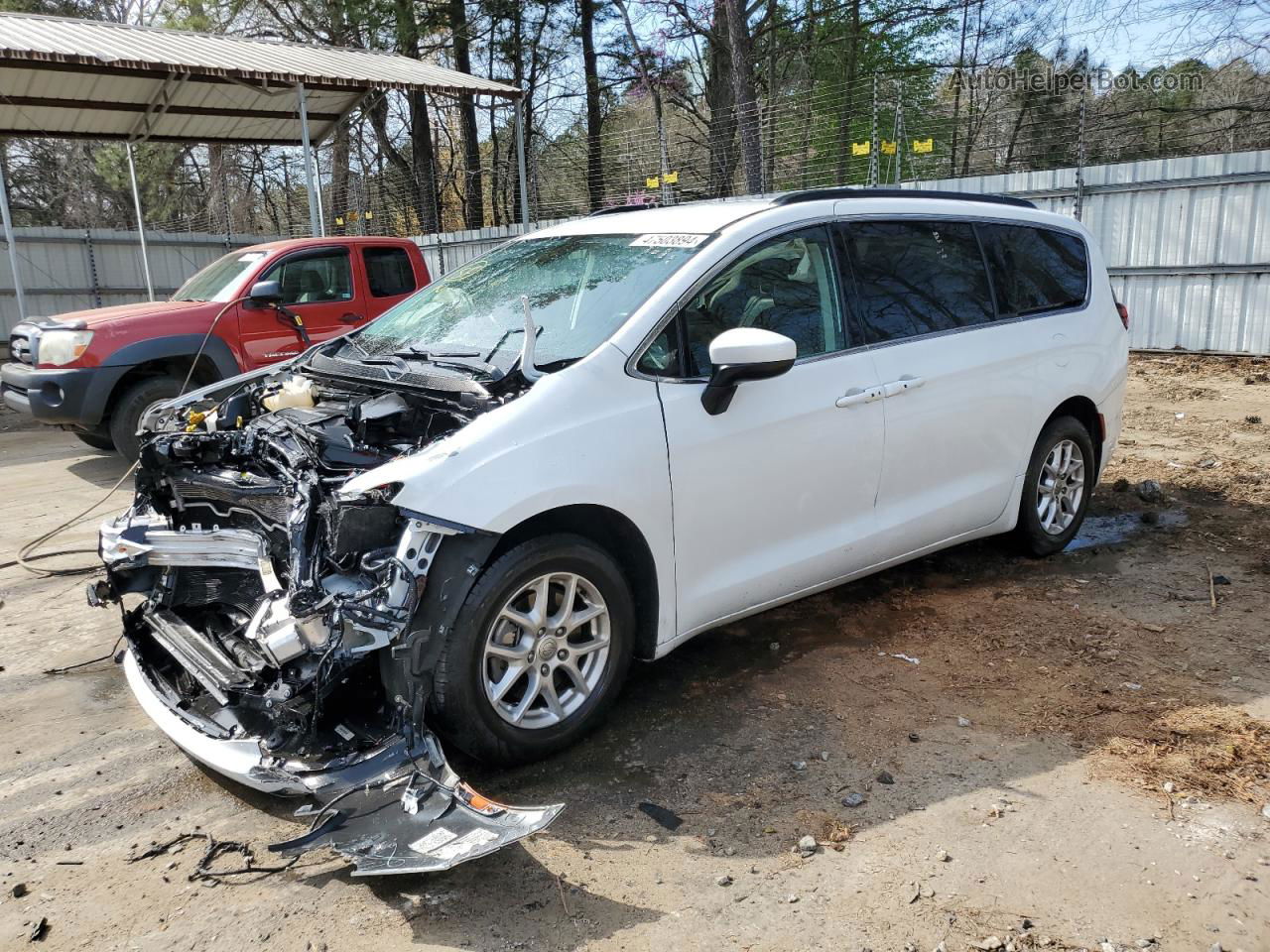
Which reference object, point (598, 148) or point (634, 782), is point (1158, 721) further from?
point (598, 148)

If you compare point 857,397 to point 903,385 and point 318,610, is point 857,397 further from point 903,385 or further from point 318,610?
point 318,610

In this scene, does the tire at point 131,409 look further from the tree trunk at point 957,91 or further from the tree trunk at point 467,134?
the tree trunk at point 467,134

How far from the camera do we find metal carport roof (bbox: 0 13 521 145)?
1116 cm

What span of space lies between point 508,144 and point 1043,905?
925 inches

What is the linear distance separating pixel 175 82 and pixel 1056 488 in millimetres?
12098

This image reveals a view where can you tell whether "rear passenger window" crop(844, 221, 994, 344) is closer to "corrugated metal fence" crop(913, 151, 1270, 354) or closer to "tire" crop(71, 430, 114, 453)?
"tire" crop(71, 430, 114, 453)

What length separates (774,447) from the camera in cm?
366

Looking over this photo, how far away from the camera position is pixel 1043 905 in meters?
2.57

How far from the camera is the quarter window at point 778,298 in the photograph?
3611 millimetres

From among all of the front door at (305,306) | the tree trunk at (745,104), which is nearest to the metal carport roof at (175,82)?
the tree trunk at (745,104)

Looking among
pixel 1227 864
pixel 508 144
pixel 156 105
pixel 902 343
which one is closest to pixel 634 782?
pixel 1227 864

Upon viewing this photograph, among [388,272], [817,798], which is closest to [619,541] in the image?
[817,798]

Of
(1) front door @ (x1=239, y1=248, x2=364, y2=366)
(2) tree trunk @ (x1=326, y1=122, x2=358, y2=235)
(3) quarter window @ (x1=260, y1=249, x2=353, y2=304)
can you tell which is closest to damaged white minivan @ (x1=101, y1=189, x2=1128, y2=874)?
(1) front door @ (x1=239, y1=248, x2=364, y2=366)

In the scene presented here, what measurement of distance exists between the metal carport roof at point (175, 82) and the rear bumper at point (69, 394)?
4.81m
